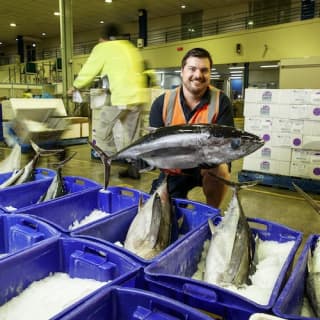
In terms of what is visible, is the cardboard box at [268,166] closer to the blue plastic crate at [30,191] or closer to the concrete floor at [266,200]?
the concrete floor at [266,200]

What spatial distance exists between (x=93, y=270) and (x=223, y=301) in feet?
1.59

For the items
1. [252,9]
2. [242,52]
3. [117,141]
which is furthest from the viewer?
[252,9]

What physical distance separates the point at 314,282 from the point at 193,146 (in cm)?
76

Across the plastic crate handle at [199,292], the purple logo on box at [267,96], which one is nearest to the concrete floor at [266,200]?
the purple logo on box at [267,96]

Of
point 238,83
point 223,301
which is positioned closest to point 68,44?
point 223,301

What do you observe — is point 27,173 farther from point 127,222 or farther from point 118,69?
point 118,69

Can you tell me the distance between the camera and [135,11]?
1341cm

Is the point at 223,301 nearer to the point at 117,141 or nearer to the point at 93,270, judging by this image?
the point at 93,270


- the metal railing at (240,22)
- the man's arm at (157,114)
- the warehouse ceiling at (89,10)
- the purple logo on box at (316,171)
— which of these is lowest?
the purple logo on box at (316,171)

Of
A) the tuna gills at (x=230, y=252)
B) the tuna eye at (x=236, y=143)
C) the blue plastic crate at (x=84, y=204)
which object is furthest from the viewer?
the blue plastic crate at (x=84, y=204)

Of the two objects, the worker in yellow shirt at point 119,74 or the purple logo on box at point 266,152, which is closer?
the worker in yellow shirt at point 119,74

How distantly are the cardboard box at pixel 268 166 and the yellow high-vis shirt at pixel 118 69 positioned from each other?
1.74m

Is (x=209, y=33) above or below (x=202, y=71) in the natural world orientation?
above

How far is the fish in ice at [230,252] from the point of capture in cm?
136
